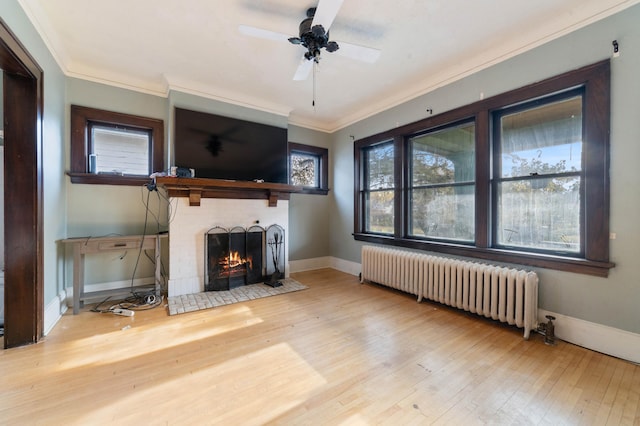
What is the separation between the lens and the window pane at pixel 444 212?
3.27 m

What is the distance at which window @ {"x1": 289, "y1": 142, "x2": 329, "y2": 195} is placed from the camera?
5094mm

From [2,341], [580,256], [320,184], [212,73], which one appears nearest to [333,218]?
[320,184]

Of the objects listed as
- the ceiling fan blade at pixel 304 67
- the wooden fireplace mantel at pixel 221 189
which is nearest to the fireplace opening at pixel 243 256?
the wooden fireplace mantel at pixel 221 189

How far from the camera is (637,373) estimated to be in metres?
1.92

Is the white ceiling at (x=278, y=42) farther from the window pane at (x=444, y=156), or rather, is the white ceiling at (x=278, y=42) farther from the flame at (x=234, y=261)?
the flame at (x=234, y=261)

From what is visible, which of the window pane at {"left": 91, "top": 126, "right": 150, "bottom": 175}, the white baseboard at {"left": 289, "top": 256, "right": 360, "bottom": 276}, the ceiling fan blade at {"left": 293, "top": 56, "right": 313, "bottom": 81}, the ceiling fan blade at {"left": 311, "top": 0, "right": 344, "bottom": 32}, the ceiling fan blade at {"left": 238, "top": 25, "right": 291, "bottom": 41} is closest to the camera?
the ceiling fan blade at {"left": 311, "top": 0, "right": 344, "bottom": 32}

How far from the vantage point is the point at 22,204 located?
7.54 feet

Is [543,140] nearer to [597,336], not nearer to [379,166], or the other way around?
[597,336]

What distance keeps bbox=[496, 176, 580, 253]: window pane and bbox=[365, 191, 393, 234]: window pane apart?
5.38 ft

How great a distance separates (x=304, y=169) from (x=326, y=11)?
3.36 m

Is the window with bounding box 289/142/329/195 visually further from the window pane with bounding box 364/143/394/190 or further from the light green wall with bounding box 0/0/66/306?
the light green wall with bounding box 0/0/66/306

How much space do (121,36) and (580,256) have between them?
521 cm

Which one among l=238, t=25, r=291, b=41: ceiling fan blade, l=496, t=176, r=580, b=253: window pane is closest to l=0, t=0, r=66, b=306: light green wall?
l=238, t=25, r=291, b=41: ceiling fan blade

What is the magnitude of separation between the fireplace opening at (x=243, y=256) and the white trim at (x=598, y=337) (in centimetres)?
→ 346
